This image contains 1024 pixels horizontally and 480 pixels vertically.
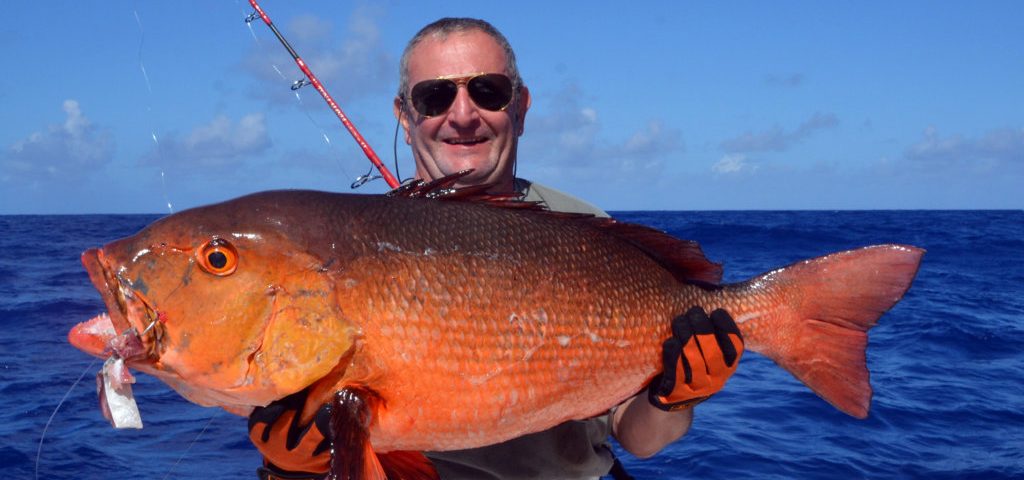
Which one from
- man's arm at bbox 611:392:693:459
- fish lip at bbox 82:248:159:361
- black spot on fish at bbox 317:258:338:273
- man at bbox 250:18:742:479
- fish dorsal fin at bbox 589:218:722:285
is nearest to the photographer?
fish lip at bbox 82:248:159:361

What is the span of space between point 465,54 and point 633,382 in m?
1.68

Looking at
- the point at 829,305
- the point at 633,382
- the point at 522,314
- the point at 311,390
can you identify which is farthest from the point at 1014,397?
the point at 311,390

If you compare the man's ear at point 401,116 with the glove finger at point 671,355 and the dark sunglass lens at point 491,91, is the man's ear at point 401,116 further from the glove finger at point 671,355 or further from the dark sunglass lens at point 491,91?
the glove finger at point 671,355

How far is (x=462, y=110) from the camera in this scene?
11.1 ft

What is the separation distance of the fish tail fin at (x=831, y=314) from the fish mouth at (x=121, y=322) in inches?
75.6

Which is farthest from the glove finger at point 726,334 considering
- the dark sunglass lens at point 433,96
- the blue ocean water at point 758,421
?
the blue ocean water at point 758,421

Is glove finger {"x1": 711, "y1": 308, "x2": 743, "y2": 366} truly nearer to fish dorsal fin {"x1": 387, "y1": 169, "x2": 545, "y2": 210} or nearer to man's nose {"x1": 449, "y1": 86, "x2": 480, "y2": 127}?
fish dorsal fin {"x1": 387, "y1": 169, "x2": 545, "y2": 210}

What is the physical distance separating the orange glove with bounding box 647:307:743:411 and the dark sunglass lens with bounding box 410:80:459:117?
148cm

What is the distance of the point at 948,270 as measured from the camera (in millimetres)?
18594

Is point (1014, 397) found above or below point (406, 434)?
below

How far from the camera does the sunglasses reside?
338 centimetres

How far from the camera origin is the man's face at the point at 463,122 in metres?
3.39

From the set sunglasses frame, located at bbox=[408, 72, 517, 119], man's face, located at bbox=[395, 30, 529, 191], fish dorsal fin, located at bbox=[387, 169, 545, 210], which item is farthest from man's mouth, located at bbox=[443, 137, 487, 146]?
fish dorsal fin, located at bbox=[387, 169, 545, 210]

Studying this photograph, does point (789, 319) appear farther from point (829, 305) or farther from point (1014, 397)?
point (1014, 397)
